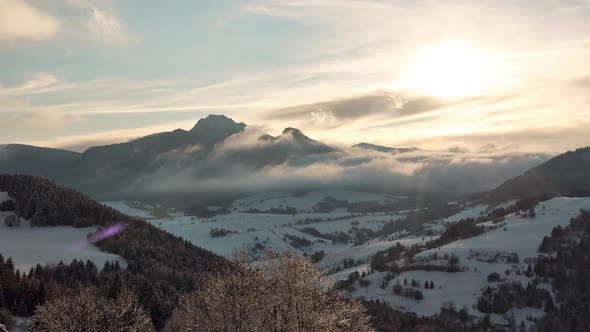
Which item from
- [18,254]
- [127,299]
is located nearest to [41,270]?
[18,254]

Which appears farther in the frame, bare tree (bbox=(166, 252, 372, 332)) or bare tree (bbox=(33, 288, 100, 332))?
bare tree (bbox=(166, 252, 372, 332))

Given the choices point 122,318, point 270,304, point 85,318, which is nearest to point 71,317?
point 85,318

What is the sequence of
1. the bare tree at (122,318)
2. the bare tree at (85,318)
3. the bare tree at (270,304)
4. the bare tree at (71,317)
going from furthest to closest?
1. the bare tree at (122,318)
2. the bare tree at (270,304)
3. the bare tree at (85,318)
4. the bare tree at (71,317)

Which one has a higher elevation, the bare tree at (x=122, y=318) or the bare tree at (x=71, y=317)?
the bare tree at (x=71, y=317)

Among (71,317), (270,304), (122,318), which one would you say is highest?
(71,317)

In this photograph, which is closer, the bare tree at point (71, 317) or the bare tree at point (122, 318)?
the bare tree at point (71, 317)

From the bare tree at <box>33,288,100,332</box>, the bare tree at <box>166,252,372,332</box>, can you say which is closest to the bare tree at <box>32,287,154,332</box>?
the bare tree at <box>33,288,100,332</box>

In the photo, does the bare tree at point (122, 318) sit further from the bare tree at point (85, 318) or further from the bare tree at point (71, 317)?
the bare tree at point (71, 317)

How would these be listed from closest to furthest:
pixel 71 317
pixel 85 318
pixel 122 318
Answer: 1. pixel 71 317
2. pixel 85 318
3. pixel 122 318

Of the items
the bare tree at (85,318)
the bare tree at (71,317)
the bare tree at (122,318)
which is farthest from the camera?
the bare tree at (122,318)

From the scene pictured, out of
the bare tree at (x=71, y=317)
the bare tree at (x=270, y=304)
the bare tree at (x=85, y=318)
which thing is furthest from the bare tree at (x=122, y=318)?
the bare tree at (x=270, y=304)

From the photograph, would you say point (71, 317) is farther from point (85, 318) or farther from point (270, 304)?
point (270, 304)

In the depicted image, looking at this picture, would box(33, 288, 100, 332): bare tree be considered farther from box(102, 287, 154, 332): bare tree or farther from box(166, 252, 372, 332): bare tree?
box(166, 252, 372, 332): bare tree

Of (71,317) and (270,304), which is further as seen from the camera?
(270,304)
